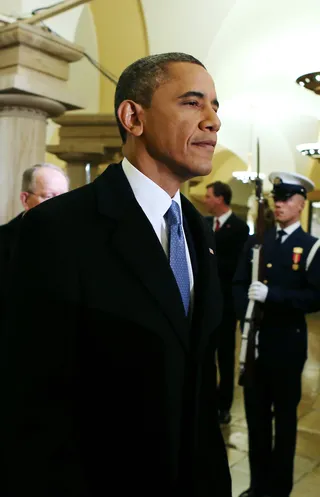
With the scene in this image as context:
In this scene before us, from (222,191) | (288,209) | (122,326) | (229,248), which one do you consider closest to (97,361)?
(122,326)

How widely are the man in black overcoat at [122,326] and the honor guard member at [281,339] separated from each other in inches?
64.9

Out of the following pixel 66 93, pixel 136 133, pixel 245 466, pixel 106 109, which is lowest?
pixel 245 466

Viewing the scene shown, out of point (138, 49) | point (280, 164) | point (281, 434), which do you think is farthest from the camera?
point (280, 164)

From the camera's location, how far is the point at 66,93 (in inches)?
134

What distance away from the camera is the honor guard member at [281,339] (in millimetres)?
2816

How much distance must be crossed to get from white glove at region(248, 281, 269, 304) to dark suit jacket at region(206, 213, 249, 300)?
55.9 inches

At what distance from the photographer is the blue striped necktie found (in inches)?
48.7

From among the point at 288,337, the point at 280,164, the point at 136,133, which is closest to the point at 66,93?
the point at 288,337

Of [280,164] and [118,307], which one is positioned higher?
[280,164]

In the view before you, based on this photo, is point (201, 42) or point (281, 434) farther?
point (201, 42)

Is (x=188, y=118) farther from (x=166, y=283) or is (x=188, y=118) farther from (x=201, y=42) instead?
(x=201, y=42)

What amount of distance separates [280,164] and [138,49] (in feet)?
22.9

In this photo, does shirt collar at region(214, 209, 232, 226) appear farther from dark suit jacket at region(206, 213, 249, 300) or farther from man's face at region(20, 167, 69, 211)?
man's face at region(20, 167, 69, 211)

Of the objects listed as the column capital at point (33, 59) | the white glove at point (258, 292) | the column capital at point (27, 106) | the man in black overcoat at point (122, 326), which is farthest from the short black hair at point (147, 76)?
the column capital at point (27, 106)
